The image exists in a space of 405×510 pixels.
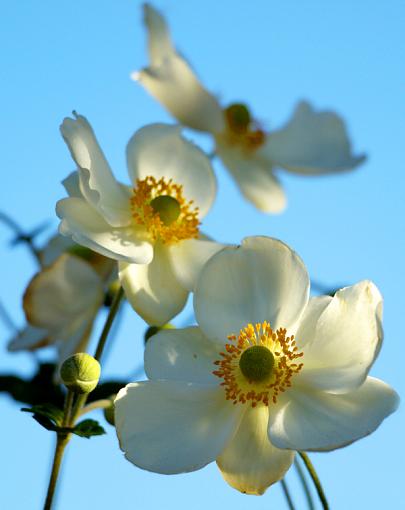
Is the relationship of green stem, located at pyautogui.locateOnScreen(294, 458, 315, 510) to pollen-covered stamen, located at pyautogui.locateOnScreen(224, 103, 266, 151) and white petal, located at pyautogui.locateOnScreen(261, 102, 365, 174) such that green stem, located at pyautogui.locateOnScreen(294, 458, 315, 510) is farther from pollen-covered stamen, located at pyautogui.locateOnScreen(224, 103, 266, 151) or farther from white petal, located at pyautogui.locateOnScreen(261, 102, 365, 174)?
pollen-covered stamen, located at pyautogui.locateOnScreen(224, 103, 266, 151)

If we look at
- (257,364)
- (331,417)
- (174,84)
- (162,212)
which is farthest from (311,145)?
(331,417)

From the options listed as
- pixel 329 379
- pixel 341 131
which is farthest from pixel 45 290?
pixel 341 131

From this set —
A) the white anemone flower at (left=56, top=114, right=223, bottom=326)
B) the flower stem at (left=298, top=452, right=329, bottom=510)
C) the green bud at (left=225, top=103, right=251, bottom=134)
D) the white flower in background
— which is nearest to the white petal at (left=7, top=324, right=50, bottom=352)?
the white flower in background

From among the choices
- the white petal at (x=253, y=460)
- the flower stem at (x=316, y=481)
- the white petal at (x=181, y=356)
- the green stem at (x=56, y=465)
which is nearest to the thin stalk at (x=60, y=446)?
the green stem at (x=56, y=465)

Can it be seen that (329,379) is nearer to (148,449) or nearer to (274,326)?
(274,326)

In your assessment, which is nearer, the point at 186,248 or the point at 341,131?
the point at 186,248
